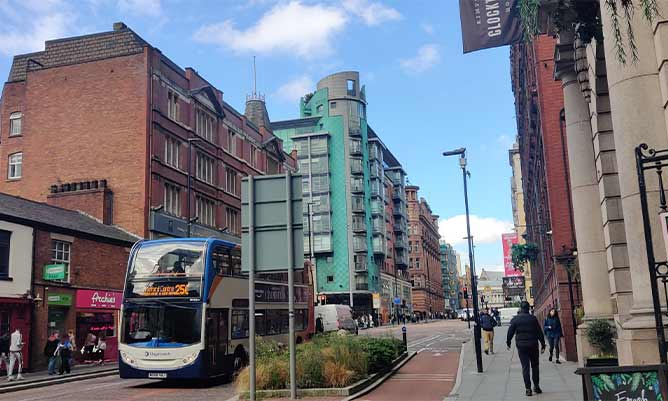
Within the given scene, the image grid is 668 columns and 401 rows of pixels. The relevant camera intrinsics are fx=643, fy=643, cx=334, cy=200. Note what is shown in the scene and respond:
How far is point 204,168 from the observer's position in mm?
45656

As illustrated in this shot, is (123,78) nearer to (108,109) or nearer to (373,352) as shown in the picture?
(108,109)

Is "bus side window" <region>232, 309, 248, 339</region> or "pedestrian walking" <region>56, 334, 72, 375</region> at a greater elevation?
"bus side window" <region>232, 309, 248, 339</region>

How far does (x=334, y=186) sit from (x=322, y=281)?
14.2 metres

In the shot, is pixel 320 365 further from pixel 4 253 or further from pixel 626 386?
pixel 4 253

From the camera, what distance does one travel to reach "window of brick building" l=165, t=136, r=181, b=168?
133 feet

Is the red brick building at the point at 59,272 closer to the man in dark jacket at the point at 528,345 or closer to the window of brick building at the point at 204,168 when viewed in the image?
the window of brick building at the point at 204,168

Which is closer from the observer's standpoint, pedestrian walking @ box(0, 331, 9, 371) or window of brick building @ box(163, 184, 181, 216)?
pedestrian walking @ box(0, 331, 9, 371)

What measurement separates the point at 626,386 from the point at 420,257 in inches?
5331

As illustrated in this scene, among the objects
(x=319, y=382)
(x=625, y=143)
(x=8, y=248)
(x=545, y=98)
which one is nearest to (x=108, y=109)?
(x=8, y=248)

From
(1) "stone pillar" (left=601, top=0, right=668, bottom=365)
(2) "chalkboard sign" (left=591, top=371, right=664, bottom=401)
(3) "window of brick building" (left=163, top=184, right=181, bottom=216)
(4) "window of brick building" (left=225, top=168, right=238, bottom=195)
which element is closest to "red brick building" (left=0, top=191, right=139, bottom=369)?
(3) "window of brick building" (left=163, top=184, right=181, bottom=216)

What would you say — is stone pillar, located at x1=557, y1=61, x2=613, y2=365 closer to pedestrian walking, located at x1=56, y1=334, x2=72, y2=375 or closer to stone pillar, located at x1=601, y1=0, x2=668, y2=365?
stone pillar, located at x1=601, y1=0, x2=668, y2=365

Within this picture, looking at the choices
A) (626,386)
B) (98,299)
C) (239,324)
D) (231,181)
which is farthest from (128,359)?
(231,181)

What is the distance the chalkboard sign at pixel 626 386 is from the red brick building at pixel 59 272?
888 inches

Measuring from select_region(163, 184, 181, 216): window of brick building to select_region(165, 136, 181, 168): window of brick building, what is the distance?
1.49 metres
